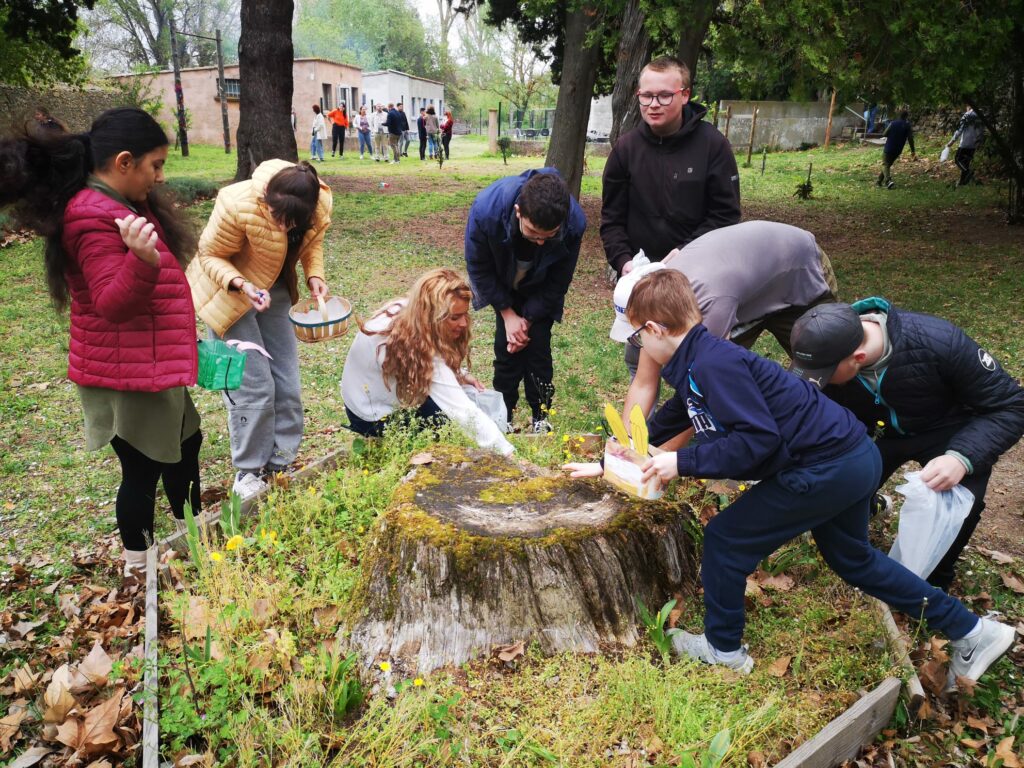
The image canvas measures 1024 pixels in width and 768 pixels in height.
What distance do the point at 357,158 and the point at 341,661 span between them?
84.4 ft

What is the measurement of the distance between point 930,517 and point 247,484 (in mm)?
3078

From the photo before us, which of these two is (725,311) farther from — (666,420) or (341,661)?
(341,661)

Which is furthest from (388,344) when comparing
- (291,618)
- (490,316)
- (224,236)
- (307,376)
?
(490,316)

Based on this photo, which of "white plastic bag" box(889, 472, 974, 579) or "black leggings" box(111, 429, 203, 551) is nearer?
"white plastic bag" box(889, 472, 974, 579)

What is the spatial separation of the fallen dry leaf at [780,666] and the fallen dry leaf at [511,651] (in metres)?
0.85

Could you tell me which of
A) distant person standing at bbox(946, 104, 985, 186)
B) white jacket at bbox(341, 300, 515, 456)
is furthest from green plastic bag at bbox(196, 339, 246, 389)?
distant person standing at bbox(946, 104, 985, 186)

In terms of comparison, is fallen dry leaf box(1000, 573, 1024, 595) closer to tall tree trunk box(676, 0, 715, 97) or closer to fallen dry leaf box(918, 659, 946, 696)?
fallen dry leaf box(918, 659, 946, 696)

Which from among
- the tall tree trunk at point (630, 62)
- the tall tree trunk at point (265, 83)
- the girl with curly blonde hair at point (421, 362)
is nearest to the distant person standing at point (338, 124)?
the tall tree trunk at point (265, 83)

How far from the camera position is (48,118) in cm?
268

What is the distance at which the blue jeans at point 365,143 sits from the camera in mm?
25670

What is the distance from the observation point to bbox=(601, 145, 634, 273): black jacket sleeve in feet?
13.7

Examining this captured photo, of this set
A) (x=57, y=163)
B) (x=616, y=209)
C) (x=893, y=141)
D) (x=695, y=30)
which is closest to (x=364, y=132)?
(x=893, y=141)

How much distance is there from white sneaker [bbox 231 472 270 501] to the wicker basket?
785 mm

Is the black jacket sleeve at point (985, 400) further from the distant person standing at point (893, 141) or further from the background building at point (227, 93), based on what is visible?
the background building at point (227, 93)
